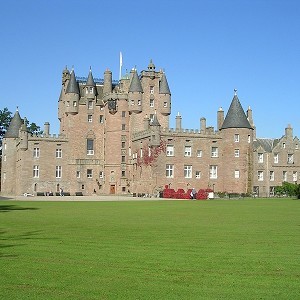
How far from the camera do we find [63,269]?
37.4ft

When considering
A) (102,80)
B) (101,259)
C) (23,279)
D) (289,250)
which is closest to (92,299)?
(23,279)

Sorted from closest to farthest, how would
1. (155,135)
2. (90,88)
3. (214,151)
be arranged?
(155,135) → (214,151) → (90,88)

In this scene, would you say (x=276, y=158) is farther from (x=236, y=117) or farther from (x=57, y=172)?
(x=57, y=172)

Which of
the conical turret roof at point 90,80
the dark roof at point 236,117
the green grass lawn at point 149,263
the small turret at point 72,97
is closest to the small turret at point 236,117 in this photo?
the dark roof at point 236,117

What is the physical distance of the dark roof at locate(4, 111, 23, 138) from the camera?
78.7 metres

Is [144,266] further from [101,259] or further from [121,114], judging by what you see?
[121,114]

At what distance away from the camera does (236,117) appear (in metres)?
69.4

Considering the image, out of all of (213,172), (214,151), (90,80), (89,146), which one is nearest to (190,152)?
(214,151)

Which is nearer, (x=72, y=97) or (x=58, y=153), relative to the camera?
(x=58, y=153)

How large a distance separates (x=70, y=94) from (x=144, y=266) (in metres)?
64.8

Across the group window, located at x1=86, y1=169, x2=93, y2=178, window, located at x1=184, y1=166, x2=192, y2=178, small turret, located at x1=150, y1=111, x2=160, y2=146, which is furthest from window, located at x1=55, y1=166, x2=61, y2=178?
window, located at x1=184, y1=166, x2=192, y2=178

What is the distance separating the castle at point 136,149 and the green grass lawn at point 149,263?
4951cm

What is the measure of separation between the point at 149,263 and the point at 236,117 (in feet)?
193

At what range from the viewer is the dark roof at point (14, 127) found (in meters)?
78.7
